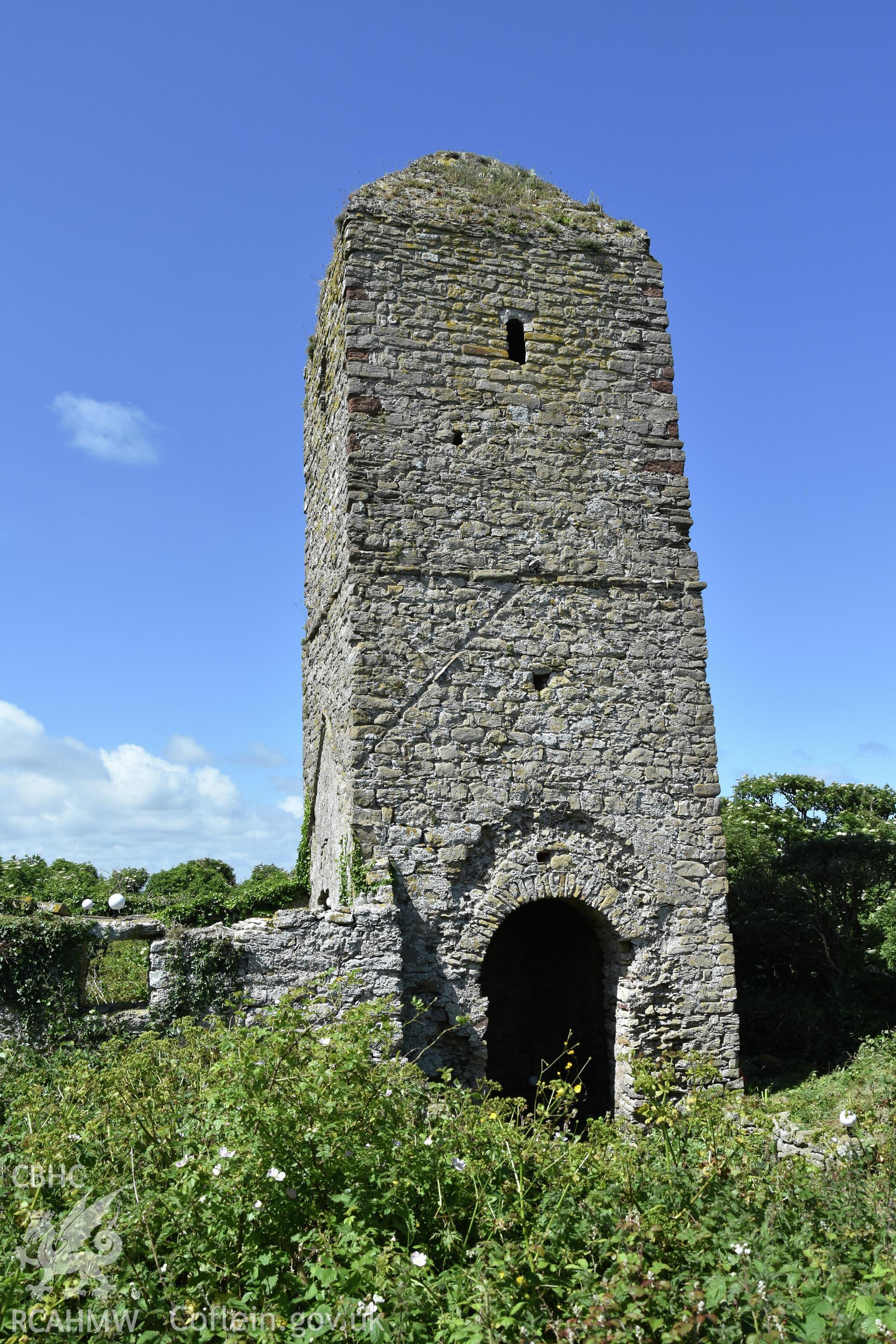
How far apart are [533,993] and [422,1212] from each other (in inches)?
255

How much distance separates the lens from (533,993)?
1016cm

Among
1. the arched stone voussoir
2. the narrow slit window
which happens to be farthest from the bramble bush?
the narrow slit window

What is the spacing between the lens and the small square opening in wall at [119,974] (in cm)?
736

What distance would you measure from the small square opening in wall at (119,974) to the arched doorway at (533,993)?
351 centimetres

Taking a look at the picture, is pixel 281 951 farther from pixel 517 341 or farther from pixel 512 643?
pixel 517 341

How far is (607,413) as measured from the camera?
30.9 ft

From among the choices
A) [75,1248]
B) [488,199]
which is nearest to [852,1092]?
[75,1248]

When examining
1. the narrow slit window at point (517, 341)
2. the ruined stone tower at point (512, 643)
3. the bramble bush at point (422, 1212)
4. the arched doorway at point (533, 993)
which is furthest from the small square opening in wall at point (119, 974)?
the narrow slit window at point (517, 341)

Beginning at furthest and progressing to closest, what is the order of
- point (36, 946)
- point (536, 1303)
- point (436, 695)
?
point (436, 695) → point (36, 946) → point (536, 1303)

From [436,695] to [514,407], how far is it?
3.06 meters

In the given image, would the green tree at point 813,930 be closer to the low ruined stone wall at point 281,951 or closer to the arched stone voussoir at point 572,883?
the arched stone voussoir at point 572,883

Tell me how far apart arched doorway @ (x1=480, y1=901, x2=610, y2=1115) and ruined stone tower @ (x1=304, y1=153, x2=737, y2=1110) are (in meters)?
0.03

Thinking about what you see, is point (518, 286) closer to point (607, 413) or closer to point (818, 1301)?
point (607, 413)

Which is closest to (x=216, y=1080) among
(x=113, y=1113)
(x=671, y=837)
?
(x=113, y=1113)
